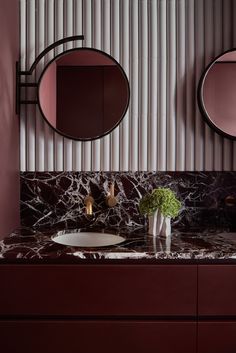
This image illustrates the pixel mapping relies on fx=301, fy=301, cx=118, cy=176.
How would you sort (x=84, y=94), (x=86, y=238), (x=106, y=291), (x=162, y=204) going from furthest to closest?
(x=84, y=94), (x=86, y=238), (x=162, y=204), (x=106, y=291)

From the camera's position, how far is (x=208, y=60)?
6.23ft

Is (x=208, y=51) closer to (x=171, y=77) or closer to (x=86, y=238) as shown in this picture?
(x=171, y=77)

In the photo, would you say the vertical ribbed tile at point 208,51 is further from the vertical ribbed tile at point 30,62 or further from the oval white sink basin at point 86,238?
the vertical ribbed tile at point 30,62

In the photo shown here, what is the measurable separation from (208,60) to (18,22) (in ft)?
3.95

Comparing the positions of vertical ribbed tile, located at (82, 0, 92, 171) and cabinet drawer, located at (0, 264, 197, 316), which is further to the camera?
vertical ribbed tile, located at (82, 0, 92, 171)

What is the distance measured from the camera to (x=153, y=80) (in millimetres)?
1895

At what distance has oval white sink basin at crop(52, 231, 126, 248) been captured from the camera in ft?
5.62

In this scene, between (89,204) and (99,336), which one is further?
(89,204)

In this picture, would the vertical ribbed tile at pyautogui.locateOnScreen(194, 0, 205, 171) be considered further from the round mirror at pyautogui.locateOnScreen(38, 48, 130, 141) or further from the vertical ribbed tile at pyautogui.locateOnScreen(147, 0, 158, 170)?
the round mirror at pyautogui.locateOnScreen(38, 48, 130, 141)

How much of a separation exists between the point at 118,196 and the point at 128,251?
0.59m

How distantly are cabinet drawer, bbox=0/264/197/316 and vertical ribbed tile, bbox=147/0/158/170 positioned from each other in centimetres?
78

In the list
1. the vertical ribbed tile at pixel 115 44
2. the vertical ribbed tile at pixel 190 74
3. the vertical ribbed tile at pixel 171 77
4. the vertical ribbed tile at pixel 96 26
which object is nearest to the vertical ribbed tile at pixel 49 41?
the vertical ribbed tile at pixel 96 26

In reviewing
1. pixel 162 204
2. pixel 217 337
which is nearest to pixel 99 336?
pixel 217 337

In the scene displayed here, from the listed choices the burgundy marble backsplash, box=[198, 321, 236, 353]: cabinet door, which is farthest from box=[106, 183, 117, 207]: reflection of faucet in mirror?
box=[198, 321, 236, 353]: cabinet door
